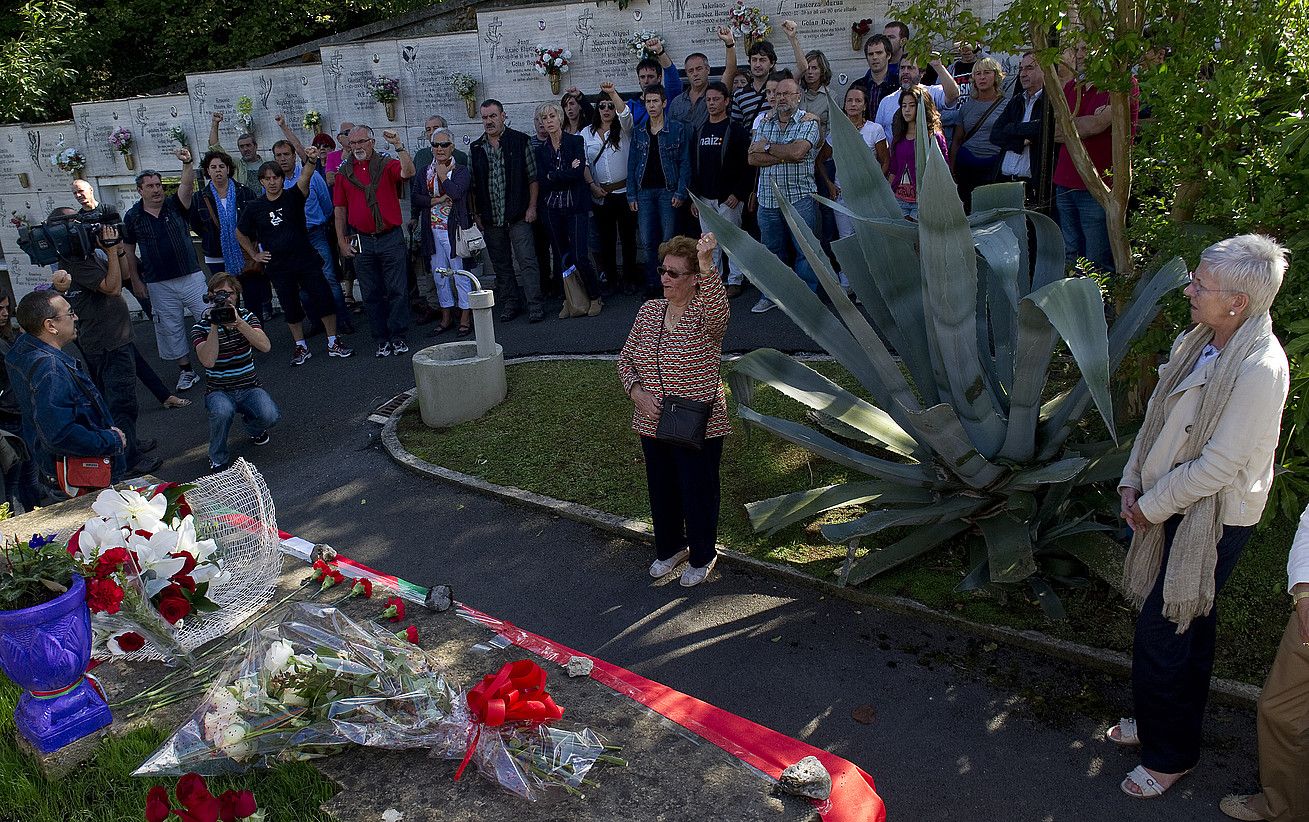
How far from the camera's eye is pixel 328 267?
1085cm

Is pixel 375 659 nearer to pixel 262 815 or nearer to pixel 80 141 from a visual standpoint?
pixel 262 815

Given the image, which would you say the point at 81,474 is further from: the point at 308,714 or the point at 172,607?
the point at 308,714

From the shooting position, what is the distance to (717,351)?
193 inches

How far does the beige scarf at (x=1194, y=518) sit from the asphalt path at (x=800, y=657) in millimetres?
750

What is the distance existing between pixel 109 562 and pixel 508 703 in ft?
4.53

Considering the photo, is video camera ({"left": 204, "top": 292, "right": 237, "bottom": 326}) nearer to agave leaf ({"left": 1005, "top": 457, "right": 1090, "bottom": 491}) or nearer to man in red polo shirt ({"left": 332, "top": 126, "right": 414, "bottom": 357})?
man in red polo shirt ({"left": 332, "top": 126, "right": 414, "bottom": 357})

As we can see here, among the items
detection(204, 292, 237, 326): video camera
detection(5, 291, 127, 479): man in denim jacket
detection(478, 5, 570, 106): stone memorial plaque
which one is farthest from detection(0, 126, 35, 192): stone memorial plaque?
detection(5, 291, 127, 479): man in denim jacket

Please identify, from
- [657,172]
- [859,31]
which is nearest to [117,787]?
[657,172]

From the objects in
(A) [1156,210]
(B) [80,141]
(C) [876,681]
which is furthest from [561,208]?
(B) [80,141]

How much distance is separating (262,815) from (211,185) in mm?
8972

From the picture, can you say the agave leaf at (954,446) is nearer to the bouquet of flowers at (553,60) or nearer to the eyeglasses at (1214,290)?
the eyeglasses at (1214,290)

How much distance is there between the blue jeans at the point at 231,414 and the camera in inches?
287

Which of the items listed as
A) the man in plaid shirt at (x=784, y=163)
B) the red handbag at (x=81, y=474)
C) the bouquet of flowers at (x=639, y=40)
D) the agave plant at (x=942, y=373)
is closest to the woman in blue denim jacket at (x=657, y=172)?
the man in plaid shirt at (x=784, y=163)

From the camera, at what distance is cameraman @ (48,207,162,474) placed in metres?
7.59
